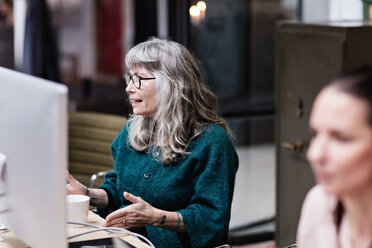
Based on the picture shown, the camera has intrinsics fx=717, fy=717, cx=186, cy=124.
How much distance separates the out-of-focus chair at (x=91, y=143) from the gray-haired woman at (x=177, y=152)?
1047 mm

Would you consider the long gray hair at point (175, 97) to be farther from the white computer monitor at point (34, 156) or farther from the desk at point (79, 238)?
the white computer monitor at point (34, 156)

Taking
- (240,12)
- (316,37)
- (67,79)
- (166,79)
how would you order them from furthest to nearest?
(67,79) → (240,12) → (316,37) → (166,79)

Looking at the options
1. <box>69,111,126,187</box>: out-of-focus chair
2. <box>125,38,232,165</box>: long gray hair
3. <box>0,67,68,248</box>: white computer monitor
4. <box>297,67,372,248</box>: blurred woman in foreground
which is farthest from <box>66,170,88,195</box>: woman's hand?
<box>297,67,372,248</box>: blurred woman in foreground

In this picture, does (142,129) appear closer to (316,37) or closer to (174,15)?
(316,37)

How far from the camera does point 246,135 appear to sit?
5.32 m

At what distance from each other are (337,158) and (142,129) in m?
1.40

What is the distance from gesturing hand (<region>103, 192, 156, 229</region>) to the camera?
2.28 m

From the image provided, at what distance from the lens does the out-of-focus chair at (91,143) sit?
3.70 m

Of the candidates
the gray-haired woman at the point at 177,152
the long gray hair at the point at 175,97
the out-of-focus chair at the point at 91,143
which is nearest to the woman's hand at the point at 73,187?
the gray-haired woman at the point at 177,152

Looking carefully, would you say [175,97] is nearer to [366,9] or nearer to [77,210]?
[77,210]

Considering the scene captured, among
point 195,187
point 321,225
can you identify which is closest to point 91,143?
point 195,187

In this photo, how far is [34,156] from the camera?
176cm

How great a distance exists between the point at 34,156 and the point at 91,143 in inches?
80.1

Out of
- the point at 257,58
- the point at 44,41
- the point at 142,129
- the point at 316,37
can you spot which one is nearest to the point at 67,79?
the point at 44,41
